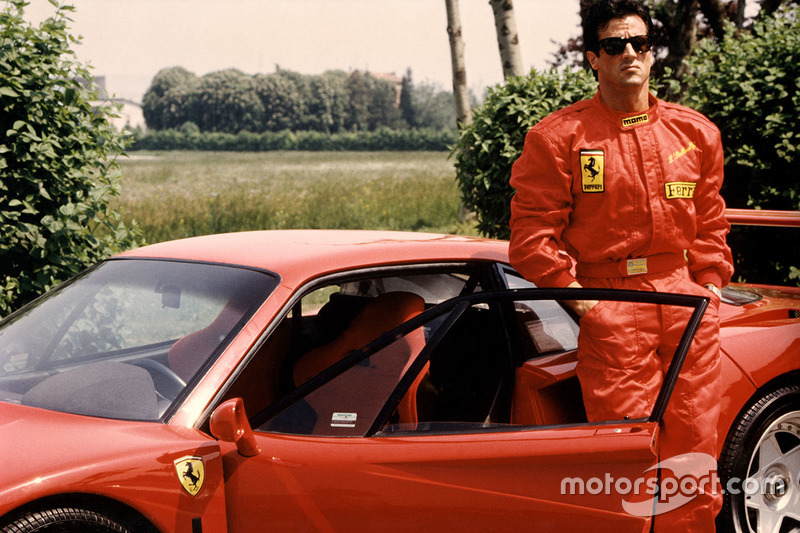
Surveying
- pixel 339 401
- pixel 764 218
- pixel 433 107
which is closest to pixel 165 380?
pixel 339 401

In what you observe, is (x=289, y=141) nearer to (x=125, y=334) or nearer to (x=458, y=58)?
(x=458, y=58)

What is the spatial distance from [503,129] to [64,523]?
774cm

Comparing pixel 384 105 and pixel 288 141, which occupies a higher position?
pixel 384 105

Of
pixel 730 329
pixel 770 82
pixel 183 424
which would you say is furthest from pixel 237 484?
pixel 770 82

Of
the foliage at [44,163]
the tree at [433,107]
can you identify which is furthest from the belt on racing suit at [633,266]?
the tree at [433,107]

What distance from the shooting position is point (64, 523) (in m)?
2.05

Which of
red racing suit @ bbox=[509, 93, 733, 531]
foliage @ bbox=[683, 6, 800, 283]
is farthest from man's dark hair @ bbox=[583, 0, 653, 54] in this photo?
foliage @ bbox=[683, 6, 800, 283]

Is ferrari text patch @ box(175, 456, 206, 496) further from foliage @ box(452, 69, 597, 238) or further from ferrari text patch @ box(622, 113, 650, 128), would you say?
foliage @ box(452, 69, 597, 238)

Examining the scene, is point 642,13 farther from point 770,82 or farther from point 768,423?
point 770,82

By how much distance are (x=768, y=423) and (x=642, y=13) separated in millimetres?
1585

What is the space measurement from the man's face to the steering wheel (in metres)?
1.73

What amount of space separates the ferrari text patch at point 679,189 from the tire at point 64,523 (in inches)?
79.3

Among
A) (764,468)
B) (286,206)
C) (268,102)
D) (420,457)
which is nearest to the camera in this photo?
(420,457)

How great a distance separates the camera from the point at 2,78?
531 centimetres
